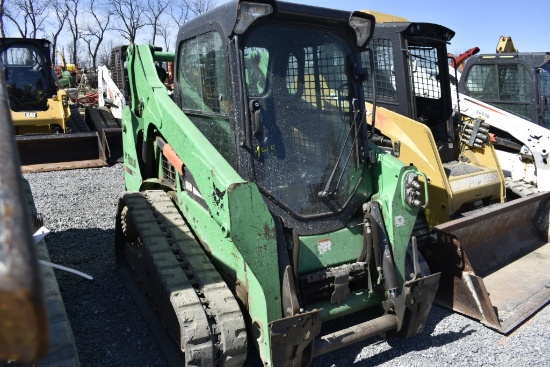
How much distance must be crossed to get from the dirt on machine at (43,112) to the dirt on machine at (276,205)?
650 centimetres

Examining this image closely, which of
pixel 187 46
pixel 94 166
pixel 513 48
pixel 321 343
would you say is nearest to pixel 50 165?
pixel 94 166

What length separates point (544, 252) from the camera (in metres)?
5.39

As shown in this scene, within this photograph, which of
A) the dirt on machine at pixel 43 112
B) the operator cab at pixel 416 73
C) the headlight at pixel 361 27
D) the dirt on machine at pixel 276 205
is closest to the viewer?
the dirt on machine at pixel 276 205

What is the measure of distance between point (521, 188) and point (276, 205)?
4234 mm

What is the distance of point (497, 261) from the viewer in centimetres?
505

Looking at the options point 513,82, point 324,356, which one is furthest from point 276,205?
point 513,82

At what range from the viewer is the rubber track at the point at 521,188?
6.17m

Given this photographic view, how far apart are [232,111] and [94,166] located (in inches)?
284

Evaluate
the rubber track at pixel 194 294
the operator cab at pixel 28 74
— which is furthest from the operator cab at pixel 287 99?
the operator cab at pixel 28 74

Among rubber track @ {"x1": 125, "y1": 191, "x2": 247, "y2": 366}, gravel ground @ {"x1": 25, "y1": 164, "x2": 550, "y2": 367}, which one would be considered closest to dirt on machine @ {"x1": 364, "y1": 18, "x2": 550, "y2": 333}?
gravel ground @ {"x1": 25, "y1": 164, "x2": 550, "y2": 367}

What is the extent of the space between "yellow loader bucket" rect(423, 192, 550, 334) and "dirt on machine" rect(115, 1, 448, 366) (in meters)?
0.67

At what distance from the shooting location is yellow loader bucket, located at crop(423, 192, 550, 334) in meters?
4.04

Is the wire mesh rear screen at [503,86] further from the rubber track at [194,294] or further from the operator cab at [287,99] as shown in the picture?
the rubber track at [194,294]

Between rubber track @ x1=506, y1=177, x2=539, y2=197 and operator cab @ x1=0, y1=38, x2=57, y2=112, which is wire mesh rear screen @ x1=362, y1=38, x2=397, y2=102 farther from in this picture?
operator cab @ x1=0, y1=38, x2=57, y2=112
